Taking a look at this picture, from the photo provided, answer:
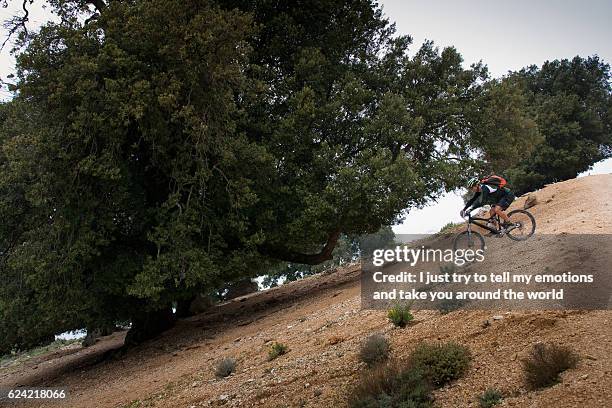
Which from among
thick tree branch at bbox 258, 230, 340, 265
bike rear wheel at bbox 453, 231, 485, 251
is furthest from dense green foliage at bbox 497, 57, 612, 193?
bike rear wheel at bbox 453, 231, 485, 251

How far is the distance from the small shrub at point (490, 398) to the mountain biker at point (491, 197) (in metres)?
6.88

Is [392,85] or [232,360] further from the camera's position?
[392,85]

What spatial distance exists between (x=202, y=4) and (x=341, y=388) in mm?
13159

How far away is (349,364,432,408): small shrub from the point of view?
6754 mm

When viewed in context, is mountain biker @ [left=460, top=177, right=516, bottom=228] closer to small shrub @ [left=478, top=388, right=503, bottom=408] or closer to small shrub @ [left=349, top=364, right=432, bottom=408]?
small shrub @ [left=349, top=364, right=432, bottom=408]

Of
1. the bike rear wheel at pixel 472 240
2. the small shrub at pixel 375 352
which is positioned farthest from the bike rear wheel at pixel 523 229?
the small shrub at pixel 375 352

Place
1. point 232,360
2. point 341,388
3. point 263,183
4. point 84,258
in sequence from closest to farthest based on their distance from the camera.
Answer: point 341,388
point 232,360
point 84,258
point 263,183

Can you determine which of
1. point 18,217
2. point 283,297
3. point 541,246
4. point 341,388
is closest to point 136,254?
point 18,217

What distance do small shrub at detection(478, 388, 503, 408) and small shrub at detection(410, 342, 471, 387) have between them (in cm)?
74

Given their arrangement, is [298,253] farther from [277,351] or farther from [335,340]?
[335,340]

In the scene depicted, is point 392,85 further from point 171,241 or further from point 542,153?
point 542,153

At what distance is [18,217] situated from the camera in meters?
17.1

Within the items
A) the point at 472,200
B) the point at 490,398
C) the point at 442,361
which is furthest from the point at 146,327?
the point at 490,398

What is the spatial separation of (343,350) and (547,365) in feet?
13.6
